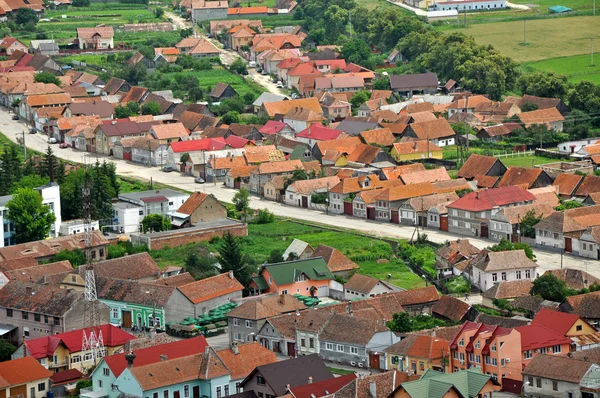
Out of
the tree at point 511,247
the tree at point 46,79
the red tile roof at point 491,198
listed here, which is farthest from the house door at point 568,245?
the tree at point 46,79

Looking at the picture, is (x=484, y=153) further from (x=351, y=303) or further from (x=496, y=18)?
(x=496, y=18)

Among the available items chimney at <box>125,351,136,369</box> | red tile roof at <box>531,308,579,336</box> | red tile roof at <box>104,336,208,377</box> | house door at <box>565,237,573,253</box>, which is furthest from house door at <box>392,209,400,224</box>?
chimney at <box>125,351,136,369</box>

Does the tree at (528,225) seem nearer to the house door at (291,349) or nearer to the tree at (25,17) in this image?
the house door at (291,349)

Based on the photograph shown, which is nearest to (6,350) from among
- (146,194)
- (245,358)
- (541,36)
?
(245,358)

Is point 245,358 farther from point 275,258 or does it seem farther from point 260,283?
point 275,258

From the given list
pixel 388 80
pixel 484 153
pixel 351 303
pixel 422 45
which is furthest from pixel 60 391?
pixel 422 45

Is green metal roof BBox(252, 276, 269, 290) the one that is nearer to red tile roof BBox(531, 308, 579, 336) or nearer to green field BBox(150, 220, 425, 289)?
green field BBox(150, 220, 425, 289)
